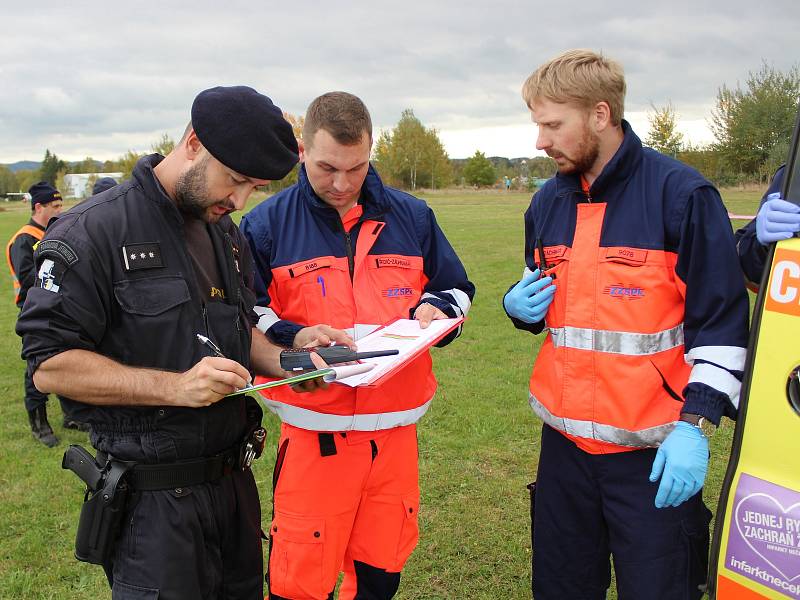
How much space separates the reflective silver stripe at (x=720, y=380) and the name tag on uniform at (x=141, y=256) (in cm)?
185

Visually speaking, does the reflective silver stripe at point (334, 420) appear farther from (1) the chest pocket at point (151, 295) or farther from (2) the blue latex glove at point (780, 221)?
(2) the blue latex glove at point (780, 221)

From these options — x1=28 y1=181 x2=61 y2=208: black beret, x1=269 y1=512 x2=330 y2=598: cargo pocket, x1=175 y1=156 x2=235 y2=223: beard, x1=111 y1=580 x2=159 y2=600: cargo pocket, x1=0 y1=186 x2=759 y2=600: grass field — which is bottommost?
x1=0 y1=186 x2=759 y2=600: grass field

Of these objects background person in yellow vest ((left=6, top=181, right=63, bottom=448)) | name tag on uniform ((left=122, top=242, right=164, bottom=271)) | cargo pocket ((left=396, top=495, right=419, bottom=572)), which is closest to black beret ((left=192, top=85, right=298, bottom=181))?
name tag on uniform ((left=122, top=242, right=164, bottom=271))

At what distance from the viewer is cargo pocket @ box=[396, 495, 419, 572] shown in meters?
3.14

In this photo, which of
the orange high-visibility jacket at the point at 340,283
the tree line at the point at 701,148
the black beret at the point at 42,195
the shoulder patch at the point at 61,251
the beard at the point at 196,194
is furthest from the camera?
the tree line at the point at 701,148

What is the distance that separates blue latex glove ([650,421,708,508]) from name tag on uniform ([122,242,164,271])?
6.01 ft

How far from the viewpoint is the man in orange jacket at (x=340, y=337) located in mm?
2969

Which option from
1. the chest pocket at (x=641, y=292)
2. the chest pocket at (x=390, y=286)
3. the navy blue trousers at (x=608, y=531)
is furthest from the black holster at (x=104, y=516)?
the chest pocket at (x=641, y=292)

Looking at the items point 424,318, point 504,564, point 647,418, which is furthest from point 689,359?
point 504,564

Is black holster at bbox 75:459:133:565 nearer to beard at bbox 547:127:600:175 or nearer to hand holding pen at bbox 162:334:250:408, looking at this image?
hand holding pen at bbox 162:334:250:408

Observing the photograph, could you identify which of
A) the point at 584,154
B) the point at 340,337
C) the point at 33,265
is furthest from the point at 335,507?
the point at 33,265

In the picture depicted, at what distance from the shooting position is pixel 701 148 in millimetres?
37969

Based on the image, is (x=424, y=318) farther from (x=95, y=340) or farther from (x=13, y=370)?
(x=13, y=370)

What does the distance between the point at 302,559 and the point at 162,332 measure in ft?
4.36
